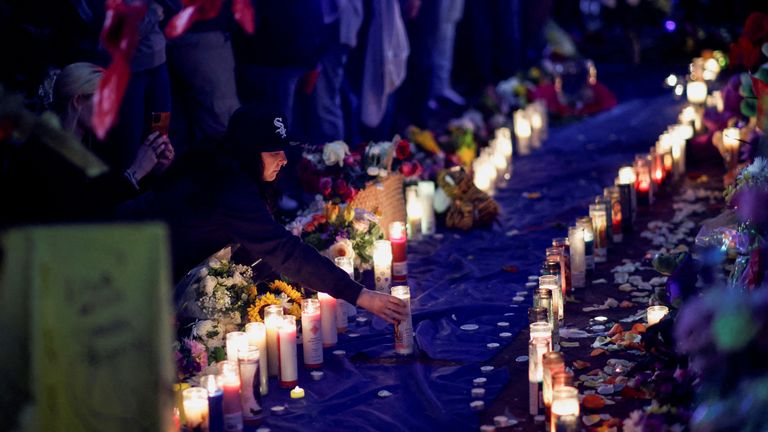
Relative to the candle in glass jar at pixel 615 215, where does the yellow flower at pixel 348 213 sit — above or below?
above

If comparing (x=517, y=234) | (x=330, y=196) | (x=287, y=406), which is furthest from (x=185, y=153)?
(x=517, y=234)

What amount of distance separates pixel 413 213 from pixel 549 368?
3.07 meters

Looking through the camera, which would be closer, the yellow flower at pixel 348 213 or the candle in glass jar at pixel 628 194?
the yellow flower at pixel 348 213

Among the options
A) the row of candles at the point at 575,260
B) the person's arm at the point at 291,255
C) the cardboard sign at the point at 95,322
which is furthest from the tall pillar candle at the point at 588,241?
the cardboard sign at the point at 95,322

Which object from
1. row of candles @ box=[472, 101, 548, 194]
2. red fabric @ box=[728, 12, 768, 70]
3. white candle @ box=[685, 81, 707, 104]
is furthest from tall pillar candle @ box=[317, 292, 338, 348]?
white candle @ box=[685, 81, 707, 104]

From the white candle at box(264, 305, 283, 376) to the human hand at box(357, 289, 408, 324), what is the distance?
34 centimetres

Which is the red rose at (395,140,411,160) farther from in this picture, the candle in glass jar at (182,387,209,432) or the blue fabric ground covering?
the candle in glass jar at (182,387,209,432)

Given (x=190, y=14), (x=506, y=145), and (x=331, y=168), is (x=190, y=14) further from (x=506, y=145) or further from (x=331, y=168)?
(x=506, y=145)

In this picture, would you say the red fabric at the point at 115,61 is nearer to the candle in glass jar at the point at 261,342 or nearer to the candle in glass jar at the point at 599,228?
the candle in glass jar at the point at 261,342

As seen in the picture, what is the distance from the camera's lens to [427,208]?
7.05 m

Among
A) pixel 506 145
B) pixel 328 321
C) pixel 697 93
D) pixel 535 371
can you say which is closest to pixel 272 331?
pixel 328 321

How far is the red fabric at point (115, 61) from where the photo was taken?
142 inches

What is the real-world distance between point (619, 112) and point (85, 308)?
863 centimetres

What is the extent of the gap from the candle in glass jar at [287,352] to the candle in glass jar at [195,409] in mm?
627
